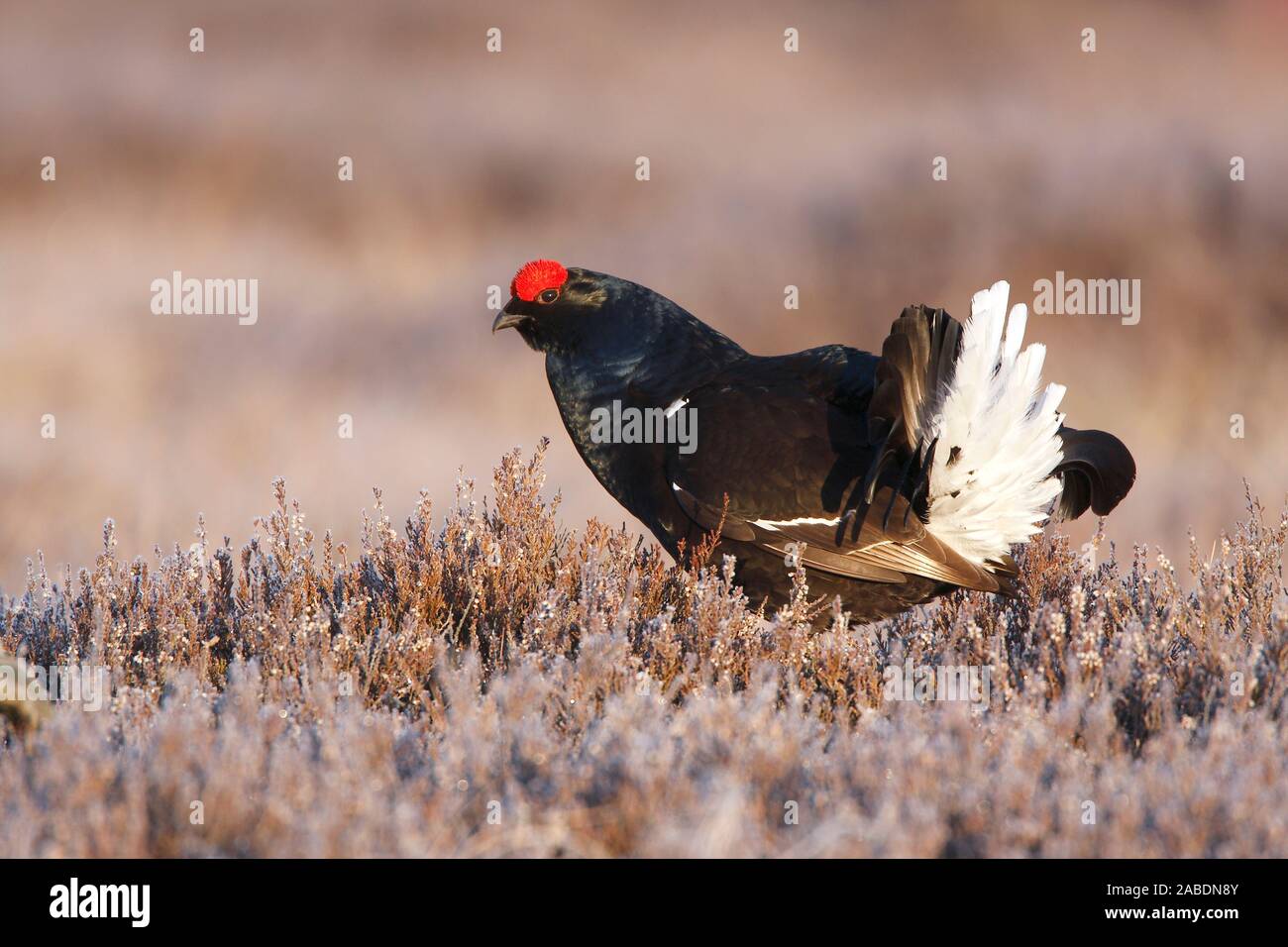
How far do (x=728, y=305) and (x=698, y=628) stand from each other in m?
7.92

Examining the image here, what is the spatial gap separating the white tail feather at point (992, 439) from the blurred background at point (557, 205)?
4.42 m

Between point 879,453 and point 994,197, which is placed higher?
point 994,197

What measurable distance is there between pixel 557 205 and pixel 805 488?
8.99 meters

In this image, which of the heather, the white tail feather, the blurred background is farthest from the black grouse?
the blurred background

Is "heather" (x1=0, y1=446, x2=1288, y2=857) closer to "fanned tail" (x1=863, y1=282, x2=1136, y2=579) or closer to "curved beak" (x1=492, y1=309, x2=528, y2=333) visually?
"fanned tail" (x1=863, y1=282, x2=1136, y2=579)

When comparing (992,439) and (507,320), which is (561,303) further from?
(992,439)

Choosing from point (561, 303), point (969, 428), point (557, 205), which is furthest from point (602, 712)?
point (557, 205)

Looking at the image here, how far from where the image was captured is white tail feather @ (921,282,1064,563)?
12.3ft

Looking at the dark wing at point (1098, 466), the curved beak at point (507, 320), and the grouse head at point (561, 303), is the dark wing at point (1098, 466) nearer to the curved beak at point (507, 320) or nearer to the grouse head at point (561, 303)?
the grouse head at point (561, 303)

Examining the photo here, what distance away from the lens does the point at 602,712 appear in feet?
10.2
